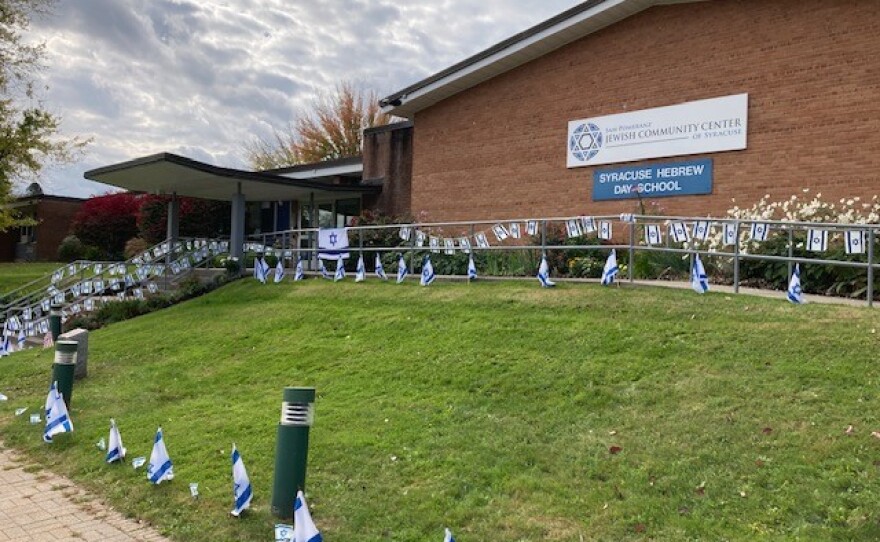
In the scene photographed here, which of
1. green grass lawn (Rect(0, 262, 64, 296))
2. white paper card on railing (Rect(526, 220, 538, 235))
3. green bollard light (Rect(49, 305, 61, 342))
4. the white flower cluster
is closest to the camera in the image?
the white flower cluster

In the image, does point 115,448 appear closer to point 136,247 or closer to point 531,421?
point 531,421

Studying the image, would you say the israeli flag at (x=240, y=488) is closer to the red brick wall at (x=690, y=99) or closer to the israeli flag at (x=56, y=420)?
the israeli flag at (x=56, y=420)

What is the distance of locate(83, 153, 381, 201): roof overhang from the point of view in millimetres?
16875

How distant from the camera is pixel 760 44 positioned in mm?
13781

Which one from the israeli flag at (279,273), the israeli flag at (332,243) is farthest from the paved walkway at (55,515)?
the israeli flag at (332,243)

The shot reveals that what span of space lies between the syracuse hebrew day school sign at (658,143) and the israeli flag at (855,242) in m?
4.93

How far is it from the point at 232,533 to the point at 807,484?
12.1 ft

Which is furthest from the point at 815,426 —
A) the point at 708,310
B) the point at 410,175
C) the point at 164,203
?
the point at 164,203

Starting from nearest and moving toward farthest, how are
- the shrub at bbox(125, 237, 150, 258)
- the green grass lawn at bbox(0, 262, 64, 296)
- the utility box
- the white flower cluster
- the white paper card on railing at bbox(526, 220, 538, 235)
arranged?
the utility box, the white flower cluster, the white paper card on railing at bbox(526, 220, 538, 235), the green grass lawn at bbox(0, 262, 64, 296), the shrub at bbox(125, 237, 150, 258)

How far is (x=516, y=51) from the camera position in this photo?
17156 mm

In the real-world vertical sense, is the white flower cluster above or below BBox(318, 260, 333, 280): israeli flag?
Answer: above

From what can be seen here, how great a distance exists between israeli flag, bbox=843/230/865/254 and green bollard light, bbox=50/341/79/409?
9567 millimetres

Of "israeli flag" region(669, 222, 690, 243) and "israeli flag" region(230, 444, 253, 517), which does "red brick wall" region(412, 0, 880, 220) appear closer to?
"israeli flag" region(669, 222, 690, 243)

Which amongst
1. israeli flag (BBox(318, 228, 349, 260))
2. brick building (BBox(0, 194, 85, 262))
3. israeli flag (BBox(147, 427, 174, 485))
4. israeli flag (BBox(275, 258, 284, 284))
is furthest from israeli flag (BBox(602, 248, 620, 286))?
brick building (BBox(0, 194, 85, 262))
